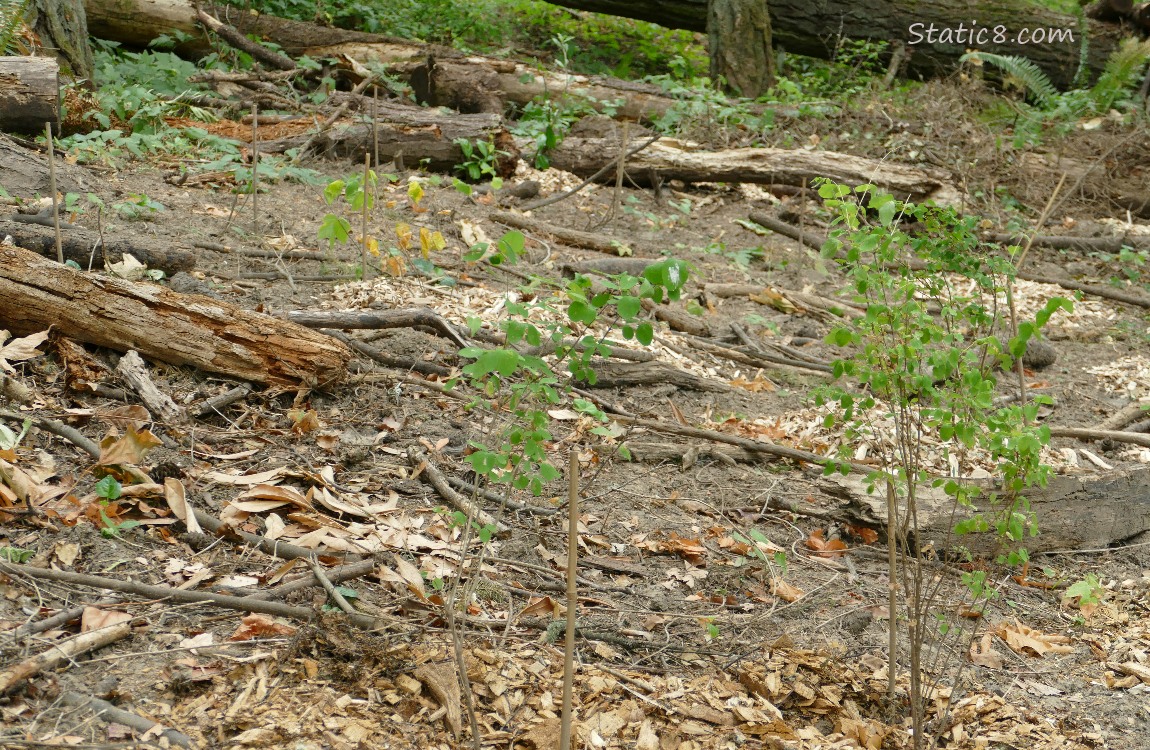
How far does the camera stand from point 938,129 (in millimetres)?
9688

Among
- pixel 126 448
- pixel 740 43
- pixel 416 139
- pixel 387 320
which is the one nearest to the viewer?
pixel 126 448

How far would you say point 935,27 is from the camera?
1236cm

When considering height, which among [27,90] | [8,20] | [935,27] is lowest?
[27,90]

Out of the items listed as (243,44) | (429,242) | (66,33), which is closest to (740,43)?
(243,44)

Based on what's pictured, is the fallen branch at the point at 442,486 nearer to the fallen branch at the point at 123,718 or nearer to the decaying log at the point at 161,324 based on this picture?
the decaying log at the point at 161,324

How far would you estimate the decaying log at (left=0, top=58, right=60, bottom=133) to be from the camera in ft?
20.6

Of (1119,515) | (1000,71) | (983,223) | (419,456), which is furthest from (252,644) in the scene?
(1000,71)

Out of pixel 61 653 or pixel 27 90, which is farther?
pixel 27 90

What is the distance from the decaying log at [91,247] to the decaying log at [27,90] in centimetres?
194

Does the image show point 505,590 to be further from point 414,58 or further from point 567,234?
point 414,58

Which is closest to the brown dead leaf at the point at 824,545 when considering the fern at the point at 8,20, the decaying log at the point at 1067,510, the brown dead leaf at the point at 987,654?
the decaying log at the point at 1067,510

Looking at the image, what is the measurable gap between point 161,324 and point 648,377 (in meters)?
2.42

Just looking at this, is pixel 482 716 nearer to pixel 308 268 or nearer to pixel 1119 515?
pixel 1119 515

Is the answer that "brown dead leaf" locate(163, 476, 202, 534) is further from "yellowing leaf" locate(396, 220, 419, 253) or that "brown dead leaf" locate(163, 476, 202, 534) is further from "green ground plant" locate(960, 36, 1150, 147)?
"green ground plant" locate(960, 36, 1150, 147)
